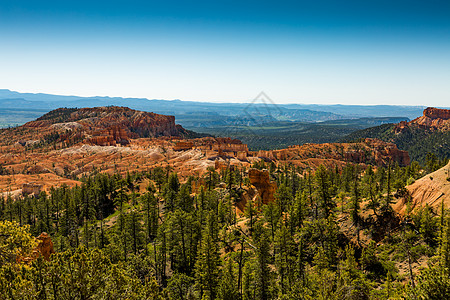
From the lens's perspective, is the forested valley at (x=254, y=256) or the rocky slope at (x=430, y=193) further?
the rocky slope at (x=430, y=193)

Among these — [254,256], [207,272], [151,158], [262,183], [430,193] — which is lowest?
[151,158]

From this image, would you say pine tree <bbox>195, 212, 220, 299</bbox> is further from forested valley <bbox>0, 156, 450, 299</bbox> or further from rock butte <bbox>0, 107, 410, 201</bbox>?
rock butte <bbox>0, 107, 410, 201</bbox>

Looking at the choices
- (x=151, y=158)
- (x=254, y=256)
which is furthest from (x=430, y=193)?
(x=151, y=158)

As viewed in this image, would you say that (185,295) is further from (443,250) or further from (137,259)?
(443,250)

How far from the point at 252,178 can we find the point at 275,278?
1552 inches

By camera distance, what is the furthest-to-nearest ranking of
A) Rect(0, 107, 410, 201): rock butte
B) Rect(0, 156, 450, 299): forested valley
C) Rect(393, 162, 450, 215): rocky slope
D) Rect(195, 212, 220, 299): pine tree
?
Rect(0, 107, 410, 201): rock butte
Rect(393, 162, 450, 215): rocky slope
Rect(195, 212, 220, 299): pine tree
Rect(0, 156, 450, 299): forested valley

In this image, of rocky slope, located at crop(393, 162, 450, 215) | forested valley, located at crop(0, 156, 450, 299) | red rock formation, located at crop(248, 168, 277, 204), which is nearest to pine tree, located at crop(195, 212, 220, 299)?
forested valley, located at crop(0, 156, 450, 299)

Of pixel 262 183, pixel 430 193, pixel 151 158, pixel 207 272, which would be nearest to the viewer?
pixel 207 272

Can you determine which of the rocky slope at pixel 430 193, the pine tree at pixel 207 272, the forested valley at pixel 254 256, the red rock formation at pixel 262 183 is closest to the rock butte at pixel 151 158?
the red rock formation at pixel 262 183

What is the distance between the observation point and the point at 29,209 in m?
77.3

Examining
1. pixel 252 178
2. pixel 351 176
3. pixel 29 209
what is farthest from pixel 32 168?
pixel 351 176

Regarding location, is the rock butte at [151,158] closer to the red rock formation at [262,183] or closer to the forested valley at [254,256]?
the red rock formation at [262,183]

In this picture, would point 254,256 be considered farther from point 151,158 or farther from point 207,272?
point 151,158

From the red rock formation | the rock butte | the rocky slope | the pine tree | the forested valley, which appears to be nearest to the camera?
the forested valley
